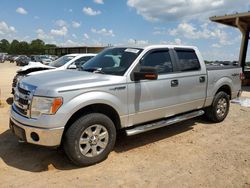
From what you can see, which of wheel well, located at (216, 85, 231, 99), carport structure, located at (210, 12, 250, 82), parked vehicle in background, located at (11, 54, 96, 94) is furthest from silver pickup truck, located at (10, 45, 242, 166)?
carport structure, located at (210, 12, 250, 82)

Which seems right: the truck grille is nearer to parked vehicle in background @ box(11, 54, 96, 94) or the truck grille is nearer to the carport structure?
parked vehicle in background @ box(11, 54, 96, 94)

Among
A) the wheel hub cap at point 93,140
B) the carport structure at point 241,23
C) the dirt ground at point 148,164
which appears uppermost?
the carport structure at point 241,23

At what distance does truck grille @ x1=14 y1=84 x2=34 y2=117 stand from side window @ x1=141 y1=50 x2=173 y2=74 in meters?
2.04

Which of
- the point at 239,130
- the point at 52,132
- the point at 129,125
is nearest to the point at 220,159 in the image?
the point at 129,125

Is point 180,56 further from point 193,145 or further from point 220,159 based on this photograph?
point 220,159

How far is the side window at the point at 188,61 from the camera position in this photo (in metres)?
5.79

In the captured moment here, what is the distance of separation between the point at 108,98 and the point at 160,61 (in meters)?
1.53

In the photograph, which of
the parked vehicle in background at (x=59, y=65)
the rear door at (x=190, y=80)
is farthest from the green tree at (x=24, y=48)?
the rear door at (x=190, y=80)

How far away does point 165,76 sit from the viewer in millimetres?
5289

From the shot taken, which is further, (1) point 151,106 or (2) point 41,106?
(1) point 151,106

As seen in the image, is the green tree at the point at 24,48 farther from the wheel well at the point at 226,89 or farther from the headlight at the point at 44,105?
the headlight at the point at 44,105

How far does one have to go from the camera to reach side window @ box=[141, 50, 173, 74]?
17.0 ft

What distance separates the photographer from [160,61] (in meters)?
5.39

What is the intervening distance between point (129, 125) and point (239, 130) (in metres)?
3.05
